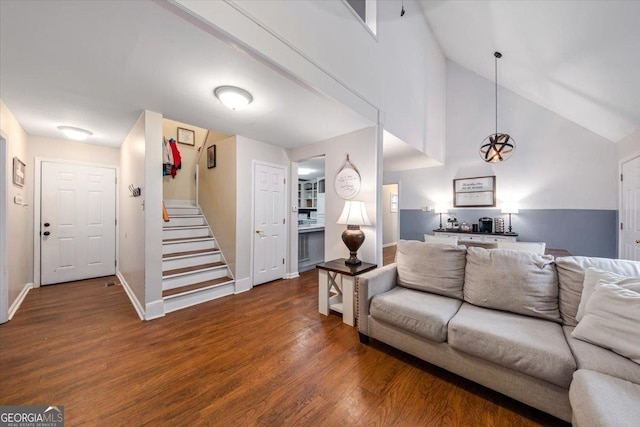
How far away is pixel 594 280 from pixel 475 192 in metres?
3.96

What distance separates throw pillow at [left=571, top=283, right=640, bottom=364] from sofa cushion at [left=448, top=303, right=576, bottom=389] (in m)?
0.15

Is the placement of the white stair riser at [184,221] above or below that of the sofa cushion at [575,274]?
above

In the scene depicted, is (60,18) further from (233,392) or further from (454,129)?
(454,129)

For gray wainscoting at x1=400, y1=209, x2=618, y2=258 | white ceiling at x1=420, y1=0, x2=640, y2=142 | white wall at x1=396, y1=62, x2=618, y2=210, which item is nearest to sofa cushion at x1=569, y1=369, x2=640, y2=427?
white ceiling at x1=420, y1=0, x2=640, y2=142

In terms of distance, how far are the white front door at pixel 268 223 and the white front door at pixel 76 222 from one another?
109 inches

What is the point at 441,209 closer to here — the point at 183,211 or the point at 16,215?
the point at 183,211

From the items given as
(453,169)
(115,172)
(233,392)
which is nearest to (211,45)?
(233,392)

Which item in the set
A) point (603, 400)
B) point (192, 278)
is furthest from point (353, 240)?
point (192, 278)

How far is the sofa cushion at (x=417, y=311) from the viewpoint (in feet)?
5.44

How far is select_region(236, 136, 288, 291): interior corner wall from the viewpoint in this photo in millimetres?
3385

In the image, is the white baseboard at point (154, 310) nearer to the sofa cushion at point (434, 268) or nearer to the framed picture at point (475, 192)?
the sofa cushion at point (434, 268)

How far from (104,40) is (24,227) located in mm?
3356

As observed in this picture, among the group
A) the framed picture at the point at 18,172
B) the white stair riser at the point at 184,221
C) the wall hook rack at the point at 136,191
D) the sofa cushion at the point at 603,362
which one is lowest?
the sofa cushion at the point at 603,362

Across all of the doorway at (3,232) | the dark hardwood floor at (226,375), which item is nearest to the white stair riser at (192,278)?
the dark hardwood floor at (226,375)
